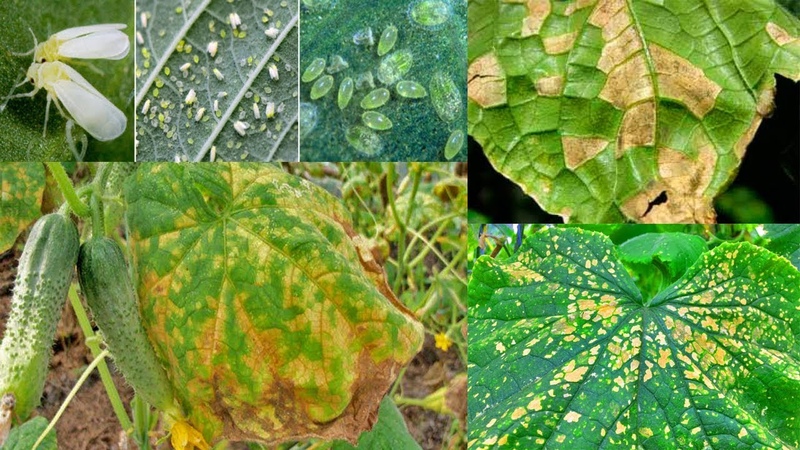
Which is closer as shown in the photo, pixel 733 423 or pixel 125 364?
pixel 733 423

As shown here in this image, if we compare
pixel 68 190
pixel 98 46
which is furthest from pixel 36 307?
pixel 98 46

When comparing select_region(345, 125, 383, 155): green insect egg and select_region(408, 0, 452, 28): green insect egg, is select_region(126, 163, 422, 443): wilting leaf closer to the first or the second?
select_region(345, 125, 383, 155): green insect egg

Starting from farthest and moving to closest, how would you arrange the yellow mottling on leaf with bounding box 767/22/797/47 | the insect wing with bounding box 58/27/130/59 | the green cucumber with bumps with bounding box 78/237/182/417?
the insect wing with bounding box 58/27/130/59
the green cucumber with bumps with bounding box 78/237/182/417
the yellow mottling on leaf with bounding box 767/22/797/47

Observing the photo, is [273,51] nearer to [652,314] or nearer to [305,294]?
[305,294]

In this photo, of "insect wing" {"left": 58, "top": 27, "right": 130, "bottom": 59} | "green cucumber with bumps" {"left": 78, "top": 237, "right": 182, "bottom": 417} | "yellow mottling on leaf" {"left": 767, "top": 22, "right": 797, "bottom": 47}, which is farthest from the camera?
"insect wing" {"left": 58, "top": 27, "right": 130, "bottom": 59}

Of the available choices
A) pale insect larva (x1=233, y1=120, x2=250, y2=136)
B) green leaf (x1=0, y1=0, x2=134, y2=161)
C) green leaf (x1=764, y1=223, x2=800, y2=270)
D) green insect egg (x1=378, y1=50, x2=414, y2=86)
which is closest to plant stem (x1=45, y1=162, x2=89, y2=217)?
green leaf (x1=0, y1=0, x2=134, y2=161)

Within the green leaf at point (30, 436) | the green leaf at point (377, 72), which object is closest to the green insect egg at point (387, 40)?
the green leaf at point (377, 72)

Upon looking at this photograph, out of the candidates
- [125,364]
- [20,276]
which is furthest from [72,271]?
[125,364]

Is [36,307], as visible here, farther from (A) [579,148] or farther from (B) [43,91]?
(A) [579,148]
